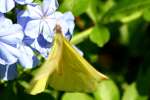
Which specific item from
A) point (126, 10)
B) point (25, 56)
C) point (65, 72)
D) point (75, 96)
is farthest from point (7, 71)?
point (126, 10)

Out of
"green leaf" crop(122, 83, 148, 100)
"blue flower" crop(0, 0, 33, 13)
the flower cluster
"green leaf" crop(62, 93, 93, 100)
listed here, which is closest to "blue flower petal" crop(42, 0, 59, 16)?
the flower cluster

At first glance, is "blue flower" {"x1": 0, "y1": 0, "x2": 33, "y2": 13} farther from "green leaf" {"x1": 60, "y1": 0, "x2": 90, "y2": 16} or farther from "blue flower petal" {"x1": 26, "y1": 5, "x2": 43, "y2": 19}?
"green leaf" {"x1": 60, "y1": 0, "x2": 90, "y2": 16}

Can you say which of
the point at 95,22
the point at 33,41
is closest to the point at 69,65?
the point at 33,41

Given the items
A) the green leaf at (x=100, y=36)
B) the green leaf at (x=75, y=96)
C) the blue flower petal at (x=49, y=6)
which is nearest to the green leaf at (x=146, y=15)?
the green leaf at (x=100, y=36)

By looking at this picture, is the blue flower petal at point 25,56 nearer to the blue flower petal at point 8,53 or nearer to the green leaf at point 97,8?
the blue flower petal at point 8,53

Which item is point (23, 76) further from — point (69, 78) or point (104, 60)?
point (104, 60)

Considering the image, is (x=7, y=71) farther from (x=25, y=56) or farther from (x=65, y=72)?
(x=65, y=72)

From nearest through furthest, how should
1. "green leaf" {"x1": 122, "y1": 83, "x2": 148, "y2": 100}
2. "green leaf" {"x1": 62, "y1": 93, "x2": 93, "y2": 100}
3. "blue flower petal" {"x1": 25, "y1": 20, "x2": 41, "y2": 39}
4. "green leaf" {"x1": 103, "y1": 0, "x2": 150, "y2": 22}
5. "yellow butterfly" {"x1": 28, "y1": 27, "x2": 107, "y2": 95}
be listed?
"yellow butterfly" {"x1": 28, "y1": 27, "x2": 107, "y2": 95}
"blue flower petal" {"x1": 25, "y1": 20, "x2": 41, "y2": 39}
"green leaf" {"x1": 62, "y1": 93, "x2": 93, "y2": 100}
"green leaf" {"x1": 122, "y1": 83, "x2": 148, "y2": 100}
"green leaf" {"x1": 103, "y1": 0, "x2": 150, "y2": 22}
